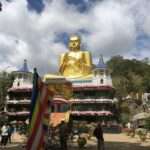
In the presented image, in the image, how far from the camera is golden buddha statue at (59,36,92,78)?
57.1 m

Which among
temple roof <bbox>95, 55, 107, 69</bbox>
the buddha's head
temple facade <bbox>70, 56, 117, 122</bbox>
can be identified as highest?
the buddha's head

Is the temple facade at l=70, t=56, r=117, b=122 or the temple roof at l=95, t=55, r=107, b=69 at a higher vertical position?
the temple roof at l=95, t=55, r=107, b=69

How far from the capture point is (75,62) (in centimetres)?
5741

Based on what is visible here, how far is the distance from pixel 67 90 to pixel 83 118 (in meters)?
9.91

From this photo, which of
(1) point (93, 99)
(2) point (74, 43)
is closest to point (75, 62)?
(2) point (74, 43)

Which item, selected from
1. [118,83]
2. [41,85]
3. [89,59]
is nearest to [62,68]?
[89,59]

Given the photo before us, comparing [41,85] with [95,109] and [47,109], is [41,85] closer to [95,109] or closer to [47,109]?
[47,109]

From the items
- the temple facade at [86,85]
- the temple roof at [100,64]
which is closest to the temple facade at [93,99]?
the temple facade at [86,85]

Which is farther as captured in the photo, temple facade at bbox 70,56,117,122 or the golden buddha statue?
the golden buddha statue

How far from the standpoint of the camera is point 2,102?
65.8m

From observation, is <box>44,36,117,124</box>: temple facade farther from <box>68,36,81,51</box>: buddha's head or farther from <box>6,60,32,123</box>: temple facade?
<box>6,60,32,123</box>: temple facade

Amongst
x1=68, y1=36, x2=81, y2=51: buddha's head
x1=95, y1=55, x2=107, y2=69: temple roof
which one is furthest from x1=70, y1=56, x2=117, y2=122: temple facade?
x1=68, y1=36, x2=81, y2=51: buddha's head

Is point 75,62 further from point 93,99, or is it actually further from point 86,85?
point 93,99

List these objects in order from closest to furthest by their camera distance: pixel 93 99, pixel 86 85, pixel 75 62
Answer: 1. pixel 93 99
2. pixel 86 85
3. pixel 75 62
